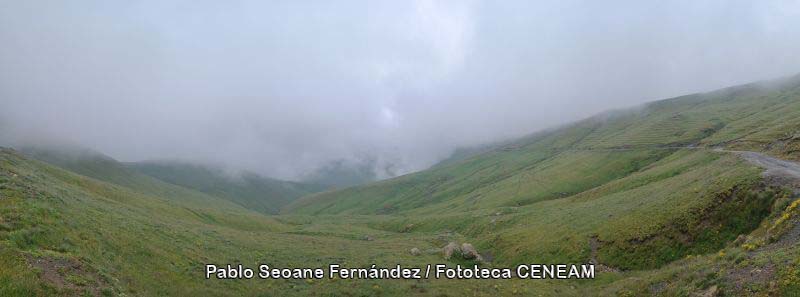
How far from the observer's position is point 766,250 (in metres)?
25.5

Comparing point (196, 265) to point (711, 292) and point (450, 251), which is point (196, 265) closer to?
point (450, 251)

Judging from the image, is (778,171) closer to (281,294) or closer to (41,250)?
(281,294)

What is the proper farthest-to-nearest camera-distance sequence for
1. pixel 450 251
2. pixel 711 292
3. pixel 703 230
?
pixel 450 251
pixel 703 230
pixel 711 292

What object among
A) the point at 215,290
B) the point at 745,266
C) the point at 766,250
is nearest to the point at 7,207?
the point at 215,290

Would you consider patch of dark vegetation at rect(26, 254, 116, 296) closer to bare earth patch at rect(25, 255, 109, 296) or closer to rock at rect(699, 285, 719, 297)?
bare earth patch at rect(25, 255, 109, 296)

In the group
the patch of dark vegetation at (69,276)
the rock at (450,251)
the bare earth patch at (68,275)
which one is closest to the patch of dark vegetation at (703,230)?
the rock at (450,251)

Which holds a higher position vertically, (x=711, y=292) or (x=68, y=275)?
(x=68, y=275)

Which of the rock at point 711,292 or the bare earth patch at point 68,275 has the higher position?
the bare earth patch at point 68,275

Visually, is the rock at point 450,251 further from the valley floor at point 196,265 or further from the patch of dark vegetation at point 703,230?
the patch of dark vegetation at point 703,230

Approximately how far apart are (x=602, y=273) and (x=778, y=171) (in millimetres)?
Result: 22316

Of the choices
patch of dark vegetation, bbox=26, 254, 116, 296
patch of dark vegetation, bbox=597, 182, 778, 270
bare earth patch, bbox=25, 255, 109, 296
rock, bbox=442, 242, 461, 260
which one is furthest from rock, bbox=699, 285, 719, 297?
bare earth patch, bbox=25, 255, 109, 296

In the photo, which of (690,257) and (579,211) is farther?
(579,211)

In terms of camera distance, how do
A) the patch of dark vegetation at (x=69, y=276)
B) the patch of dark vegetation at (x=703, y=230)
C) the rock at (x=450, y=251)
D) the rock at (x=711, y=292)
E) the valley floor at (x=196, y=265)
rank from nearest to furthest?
the patch of dark vegetation at (x=69, y=276) → the valley floor at (x=196, y=265) → the rock at (x=711, y=292) → the patch of dark vegetation at (x=703, y=230) → the rock at (x=450, y=251)

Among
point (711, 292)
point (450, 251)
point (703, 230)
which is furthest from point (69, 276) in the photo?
point (703, 230)
